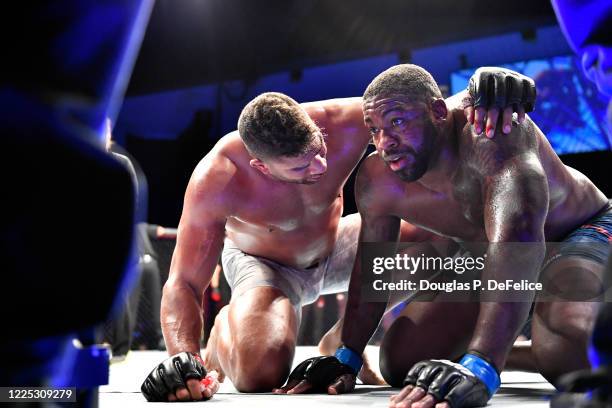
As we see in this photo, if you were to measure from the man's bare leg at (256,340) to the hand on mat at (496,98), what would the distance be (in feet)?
3.14

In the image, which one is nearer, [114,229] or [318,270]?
[114,229]

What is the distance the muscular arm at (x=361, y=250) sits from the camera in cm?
212

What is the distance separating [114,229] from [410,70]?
142 centimetres

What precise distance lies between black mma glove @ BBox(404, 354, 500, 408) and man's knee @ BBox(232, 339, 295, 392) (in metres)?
0.78

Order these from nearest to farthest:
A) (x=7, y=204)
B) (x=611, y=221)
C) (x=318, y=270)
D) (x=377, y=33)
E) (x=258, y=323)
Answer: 1. (x=7, y=204)
2. (x=611, y=221)
3. (x=258, y=323)
4. (x=318, y=270)
5. (x=377, y=33)

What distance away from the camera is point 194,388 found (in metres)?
1.73

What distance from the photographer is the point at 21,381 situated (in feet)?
1.86

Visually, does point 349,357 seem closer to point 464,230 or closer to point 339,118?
point 464,230

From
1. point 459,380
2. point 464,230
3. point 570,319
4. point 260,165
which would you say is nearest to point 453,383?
point 459,380

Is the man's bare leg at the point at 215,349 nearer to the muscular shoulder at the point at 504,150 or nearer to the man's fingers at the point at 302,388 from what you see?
the man's fingers at the point at 302,388

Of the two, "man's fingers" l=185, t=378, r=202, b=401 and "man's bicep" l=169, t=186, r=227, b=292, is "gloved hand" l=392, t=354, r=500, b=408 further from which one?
"man's bicep" l=169, t=186, r=227, b=292

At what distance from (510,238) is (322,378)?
2.28ft

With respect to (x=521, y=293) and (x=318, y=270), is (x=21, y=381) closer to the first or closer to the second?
(x=521, y=293)

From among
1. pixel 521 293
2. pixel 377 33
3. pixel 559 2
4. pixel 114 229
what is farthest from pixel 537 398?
pixel 377 33
